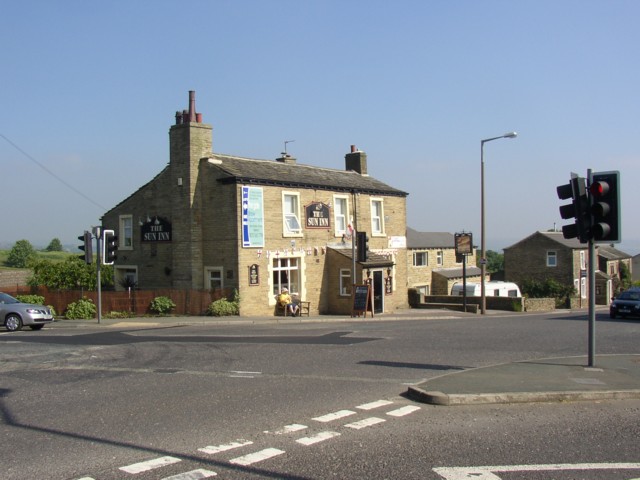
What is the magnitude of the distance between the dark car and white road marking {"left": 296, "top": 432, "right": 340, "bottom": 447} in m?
25.6

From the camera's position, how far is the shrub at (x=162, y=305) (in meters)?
28.2

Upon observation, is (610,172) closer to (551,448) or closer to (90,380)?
(551,448)

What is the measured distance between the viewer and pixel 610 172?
10977 millimetres

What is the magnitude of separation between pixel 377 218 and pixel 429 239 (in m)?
21.8

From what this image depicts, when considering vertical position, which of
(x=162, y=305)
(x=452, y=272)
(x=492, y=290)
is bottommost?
(x=492, y=290)

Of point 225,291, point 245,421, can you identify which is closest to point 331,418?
point 245,421

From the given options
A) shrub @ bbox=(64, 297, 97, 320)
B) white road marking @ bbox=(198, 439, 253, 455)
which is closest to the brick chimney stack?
shrub @ bbox=(64, 297, 97, 320)

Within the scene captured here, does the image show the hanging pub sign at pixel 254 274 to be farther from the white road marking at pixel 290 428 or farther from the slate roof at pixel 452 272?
the slate roof at pixel 452 272

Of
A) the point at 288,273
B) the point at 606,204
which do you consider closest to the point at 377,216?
the point at 288,273

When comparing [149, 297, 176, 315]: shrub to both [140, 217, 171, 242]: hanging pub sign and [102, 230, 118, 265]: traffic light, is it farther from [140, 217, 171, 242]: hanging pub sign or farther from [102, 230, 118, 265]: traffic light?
[102, 230, 118, 265]: traffic light

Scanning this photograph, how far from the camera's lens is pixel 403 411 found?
29.3ft

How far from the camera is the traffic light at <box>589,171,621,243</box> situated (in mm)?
10812

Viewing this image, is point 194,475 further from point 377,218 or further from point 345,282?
point 377,218

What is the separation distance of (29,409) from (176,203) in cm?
2097
